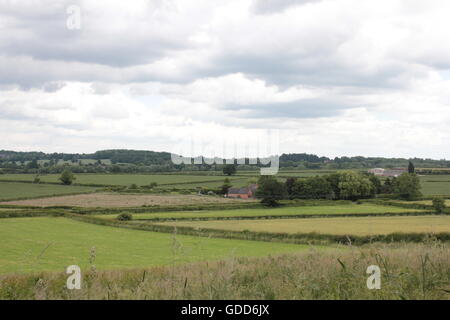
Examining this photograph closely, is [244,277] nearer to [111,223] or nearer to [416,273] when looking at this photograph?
[416,273]

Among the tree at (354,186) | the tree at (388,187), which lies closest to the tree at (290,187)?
the tree at (354,186)

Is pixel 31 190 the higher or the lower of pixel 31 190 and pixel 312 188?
the lower

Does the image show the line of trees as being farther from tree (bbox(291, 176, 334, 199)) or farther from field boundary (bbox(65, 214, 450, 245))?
field boundary (bbox(65, 214, 450, 245))

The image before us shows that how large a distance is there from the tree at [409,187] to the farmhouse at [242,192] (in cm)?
2701

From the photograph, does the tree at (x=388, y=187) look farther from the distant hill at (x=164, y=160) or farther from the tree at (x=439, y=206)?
the distant hill at (x=164, y=160)

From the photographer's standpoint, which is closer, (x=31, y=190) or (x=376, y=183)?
(x=31, y=190)

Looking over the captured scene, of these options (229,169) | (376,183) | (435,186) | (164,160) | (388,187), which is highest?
(164,160)

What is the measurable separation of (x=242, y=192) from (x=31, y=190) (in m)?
41.7

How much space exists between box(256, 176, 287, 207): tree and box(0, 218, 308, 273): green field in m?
33.1

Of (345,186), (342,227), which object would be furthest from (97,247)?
(345,186)

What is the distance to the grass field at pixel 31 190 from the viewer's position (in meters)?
84.9

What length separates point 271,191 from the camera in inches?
3157

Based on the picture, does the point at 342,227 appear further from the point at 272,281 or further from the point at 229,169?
the point at 229,169
